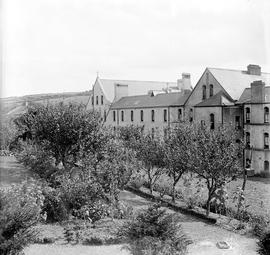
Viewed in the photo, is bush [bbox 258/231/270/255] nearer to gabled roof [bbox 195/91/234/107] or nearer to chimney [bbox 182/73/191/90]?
gabled roof [bbox 195/91/234/107]

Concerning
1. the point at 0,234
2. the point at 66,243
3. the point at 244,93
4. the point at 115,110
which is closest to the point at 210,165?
the point at 66,243

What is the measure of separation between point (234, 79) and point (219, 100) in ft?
8.38

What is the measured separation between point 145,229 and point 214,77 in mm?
19027

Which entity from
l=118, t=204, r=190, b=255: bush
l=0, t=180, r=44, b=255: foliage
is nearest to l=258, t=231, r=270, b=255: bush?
l=118, t=204, r=190, b=255: bush

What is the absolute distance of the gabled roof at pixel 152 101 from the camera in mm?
29766

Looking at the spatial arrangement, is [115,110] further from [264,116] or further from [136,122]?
[264,116]

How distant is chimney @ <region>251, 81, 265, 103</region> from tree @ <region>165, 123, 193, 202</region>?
7.38 metres

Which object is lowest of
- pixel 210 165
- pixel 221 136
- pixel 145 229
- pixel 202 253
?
pixel 202 253

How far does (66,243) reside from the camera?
8.91 meters

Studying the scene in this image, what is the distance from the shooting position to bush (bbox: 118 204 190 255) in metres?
7.70

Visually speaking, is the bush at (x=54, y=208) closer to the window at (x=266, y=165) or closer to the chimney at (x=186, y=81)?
the window at (x=266, y=165)

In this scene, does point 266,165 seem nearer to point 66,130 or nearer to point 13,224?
point 66,130

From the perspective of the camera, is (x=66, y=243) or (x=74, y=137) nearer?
(x=66, y=243)

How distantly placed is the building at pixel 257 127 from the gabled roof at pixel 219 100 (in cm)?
160
